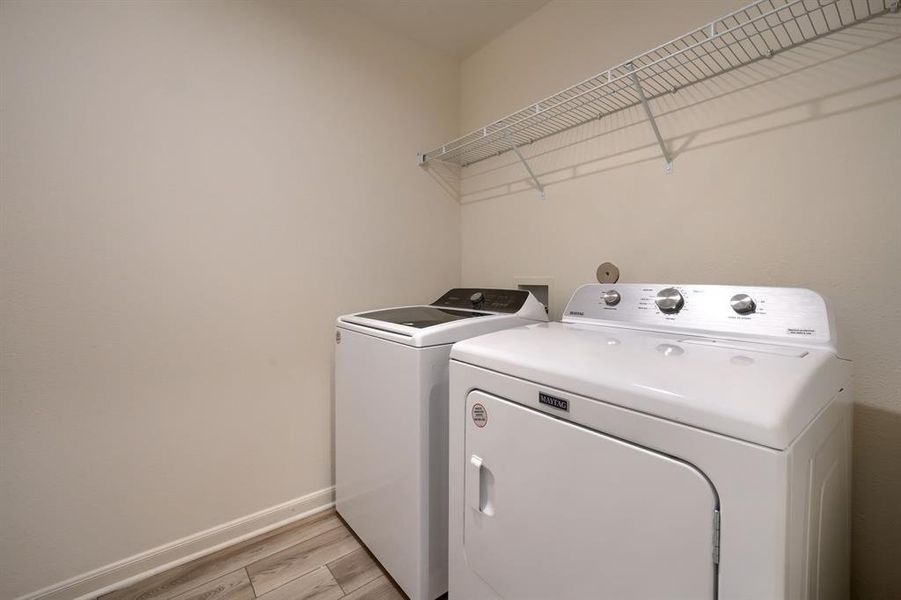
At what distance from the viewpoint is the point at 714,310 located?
3.38 ft

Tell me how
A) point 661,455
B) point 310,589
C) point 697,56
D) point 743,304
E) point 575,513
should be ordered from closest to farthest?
1. point 661,455
2. point 575,513
3. point 743,304
4. point 697,56
5. point 310,589

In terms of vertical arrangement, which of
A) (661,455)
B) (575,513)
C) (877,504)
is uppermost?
(661,455)

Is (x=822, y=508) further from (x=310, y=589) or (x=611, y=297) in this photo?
(x=310, y=589)

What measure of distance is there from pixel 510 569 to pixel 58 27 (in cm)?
214

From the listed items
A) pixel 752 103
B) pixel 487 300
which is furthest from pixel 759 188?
pixel 487 300

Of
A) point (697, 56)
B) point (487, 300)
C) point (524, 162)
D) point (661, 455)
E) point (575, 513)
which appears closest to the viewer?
point (661, 455)

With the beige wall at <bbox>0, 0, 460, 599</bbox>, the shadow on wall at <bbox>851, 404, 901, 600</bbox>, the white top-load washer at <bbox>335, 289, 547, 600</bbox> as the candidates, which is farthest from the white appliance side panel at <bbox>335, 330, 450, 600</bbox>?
the shadow on wall at <bbox>851, 404, 901, 600</bbox>

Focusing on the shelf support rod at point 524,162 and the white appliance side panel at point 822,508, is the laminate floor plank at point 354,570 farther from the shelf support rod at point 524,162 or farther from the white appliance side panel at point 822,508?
the shelf support rod at point 524,162

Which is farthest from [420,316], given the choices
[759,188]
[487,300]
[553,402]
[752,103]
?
[752,103]

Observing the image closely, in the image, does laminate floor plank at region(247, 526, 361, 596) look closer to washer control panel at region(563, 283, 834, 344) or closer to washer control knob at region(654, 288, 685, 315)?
washer control panel at region(563, 283, 834, 344)

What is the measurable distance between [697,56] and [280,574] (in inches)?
93.9

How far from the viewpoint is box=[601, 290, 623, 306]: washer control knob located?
125cm

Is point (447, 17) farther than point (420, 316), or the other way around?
point (447, 17)

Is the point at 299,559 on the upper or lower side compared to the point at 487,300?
lower
